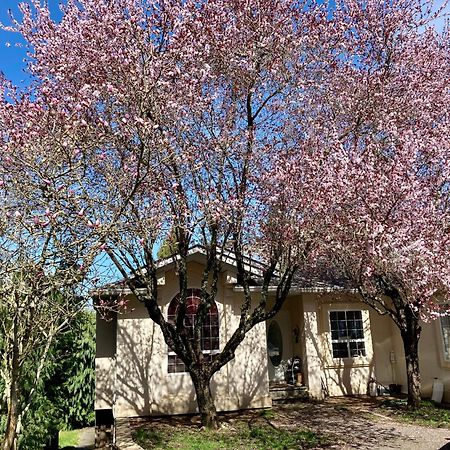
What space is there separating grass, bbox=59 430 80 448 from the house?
2233 mm

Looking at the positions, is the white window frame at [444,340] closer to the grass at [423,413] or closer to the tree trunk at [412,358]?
the grass at [423,413]

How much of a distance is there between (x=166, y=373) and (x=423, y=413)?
21.5ft

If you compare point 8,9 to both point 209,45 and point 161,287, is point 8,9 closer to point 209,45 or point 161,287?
point 209,45

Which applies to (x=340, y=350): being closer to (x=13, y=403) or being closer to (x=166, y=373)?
A: (x=166, y=373)

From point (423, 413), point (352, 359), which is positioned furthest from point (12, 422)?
point (352, 359)

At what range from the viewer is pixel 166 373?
12992 millimetres

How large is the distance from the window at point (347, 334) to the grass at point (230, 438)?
5542mm

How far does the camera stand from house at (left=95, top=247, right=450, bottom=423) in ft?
42.4

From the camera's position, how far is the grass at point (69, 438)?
1557 cm

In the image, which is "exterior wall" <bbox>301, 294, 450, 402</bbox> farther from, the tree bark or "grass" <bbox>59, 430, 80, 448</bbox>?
the tree bark

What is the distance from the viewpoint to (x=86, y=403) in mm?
17781

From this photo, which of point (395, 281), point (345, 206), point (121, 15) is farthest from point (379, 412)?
point (121, 15)

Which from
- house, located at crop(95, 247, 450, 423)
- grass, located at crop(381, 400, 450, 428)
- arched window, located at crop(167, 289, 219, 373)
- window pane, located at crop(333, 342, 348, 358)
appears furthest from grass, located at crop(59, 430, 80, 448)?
grass, located at crop(381, 400, 450, 428)

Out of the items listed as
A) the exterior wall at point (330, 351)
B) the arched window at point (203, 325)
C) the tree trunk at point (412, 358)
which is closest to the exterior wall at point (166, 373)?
the arched window at point (203, 325)
